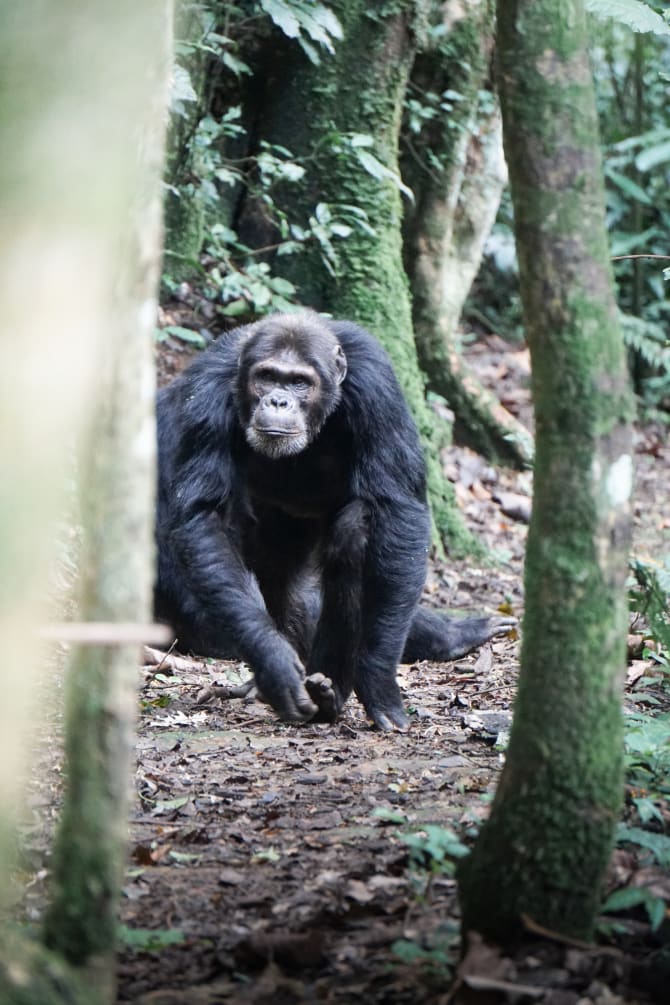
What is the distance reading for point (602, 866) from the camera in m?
2.88

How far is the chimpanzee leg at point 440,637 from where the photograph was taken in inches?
285

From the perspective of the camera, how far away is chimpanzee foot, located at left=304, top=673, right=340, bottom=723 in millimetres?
5496

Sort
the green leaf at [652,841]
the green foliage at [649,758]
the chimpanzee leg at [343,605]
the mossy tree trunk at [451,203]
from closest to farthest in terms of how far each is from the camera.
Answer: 1. the green leaf at [652,841]
2. the green foliage at [649,758]
3. the chimpanzee leg at [343,605]
4. the mossy tree trunk at [451,203]

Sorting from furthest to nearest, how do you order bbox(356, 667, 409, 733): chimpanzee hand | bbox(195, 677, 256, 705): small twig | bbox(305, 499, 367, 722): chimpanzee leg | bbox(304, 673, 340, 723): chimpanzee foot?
1. bbox(195, 677, 256, 705): small twig
2. bbox(305, 499, 367, 722): chimpanzee leg
3. bbox(356, 667, 409, 733): chimpanzee hand
4. bbox(304, 673, 340, 723): chimpanzee foot

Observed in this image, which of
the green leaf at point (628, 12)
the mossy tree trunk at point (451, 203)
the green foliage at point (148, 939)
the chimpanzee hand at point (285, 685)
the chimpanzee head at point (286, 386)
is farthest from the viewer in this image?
the mossy tree trunk at point (451, 203)

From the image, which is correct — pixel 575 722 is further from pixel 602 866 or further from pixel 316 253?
pixel 316 253

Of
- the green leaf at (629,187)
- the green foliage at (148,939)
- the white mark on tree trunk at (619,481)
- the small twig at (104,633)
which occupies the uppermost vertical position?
the green leaf at (629,187)

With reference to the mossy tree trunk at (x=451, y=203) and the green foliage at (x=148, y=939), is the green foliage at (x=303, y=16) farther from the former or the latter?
the green foliage at (x=148, y=939)

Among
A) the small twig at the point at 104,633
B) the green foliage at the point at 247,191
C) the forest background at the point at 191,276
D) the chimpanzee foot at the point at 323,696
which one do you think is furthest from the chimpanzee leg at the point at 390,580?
the small twig at the point at 104,633

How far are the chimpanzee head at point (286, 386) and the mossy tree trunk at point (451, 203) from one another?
460 cm

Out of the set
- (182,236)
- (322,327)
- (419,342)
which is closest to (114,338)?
(322,327)

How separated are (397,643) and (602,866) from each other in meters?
3.08

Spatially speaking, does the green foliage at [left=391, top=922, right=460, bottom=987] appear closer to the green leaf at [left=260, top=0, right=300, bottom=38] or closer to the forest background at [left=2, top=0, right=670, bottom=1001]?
the forest background at [left=2, top=0, right=670, bottom=1001]

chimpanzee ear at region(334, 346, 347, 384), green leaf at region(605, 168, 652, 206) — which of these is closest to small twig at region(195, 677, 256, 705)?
chimpanzee ear at region(334, 346, 347, 384)
